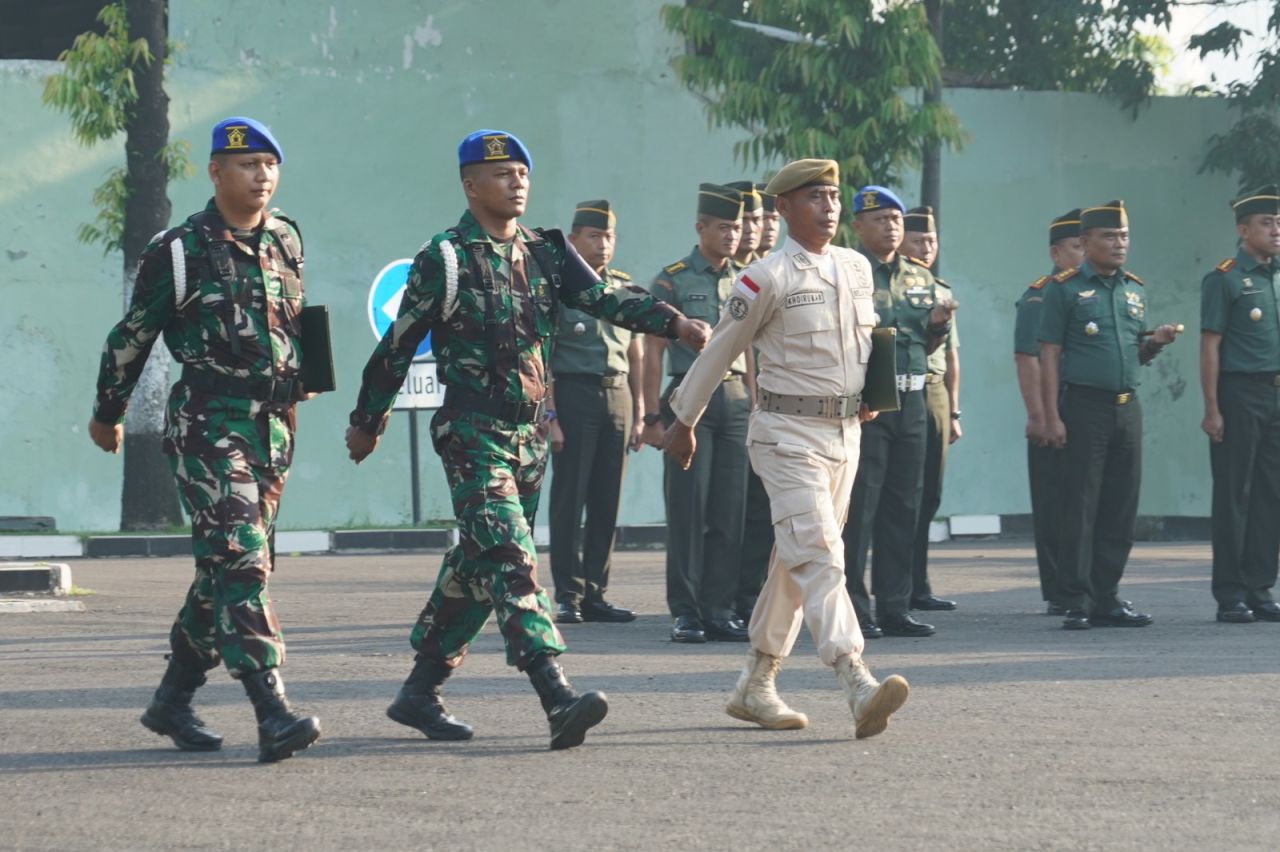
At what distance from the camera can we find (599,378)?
11344 mm

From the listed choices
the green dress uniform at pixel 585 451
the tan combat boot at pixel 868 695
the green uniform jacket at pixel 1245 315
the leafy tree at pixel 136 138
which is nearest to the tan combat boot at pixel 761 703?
the tan combat boot at pixel 868 695

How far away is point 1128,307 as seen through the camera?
427 inches

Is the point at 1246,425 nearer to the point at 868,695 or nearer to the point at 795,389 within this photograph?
the point at 795,389

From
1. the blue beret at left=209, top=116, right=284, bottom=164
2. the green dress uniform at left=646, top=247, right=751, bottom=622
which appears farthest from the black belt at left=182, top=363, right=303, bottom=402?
the green dress uniform at left=646, top=247, right=751, bottom=622

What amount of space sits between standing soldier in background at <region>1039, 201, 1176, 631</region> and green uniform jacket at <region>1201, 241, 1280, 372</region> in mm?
418

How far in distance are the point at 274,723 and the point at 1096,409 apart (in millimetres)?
5603

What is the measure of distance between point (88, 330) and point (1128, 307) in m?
11.7

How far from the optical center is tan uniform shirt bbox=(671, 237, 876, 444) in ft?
23.8

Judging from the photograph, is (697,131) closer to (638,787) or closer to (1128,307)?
(1128,307)

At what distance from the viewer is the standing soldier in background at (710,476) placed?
408 inches

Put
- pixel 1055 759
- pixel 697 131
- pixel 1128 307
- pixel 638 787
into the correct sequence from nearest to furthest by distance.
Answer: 1. pixel 638 787
2. pixel 1055 759
3. pixel 1128 307
4. pixel 697 131

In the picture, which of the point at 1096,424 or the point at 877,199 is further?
the point at 1096,424

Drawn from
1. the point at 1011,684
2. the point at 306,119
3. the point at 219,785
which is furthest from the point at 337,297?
the point at 219,785

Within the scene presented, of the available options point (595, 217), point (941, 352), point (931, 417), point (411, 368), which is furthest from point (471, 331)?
point (411, 368)
